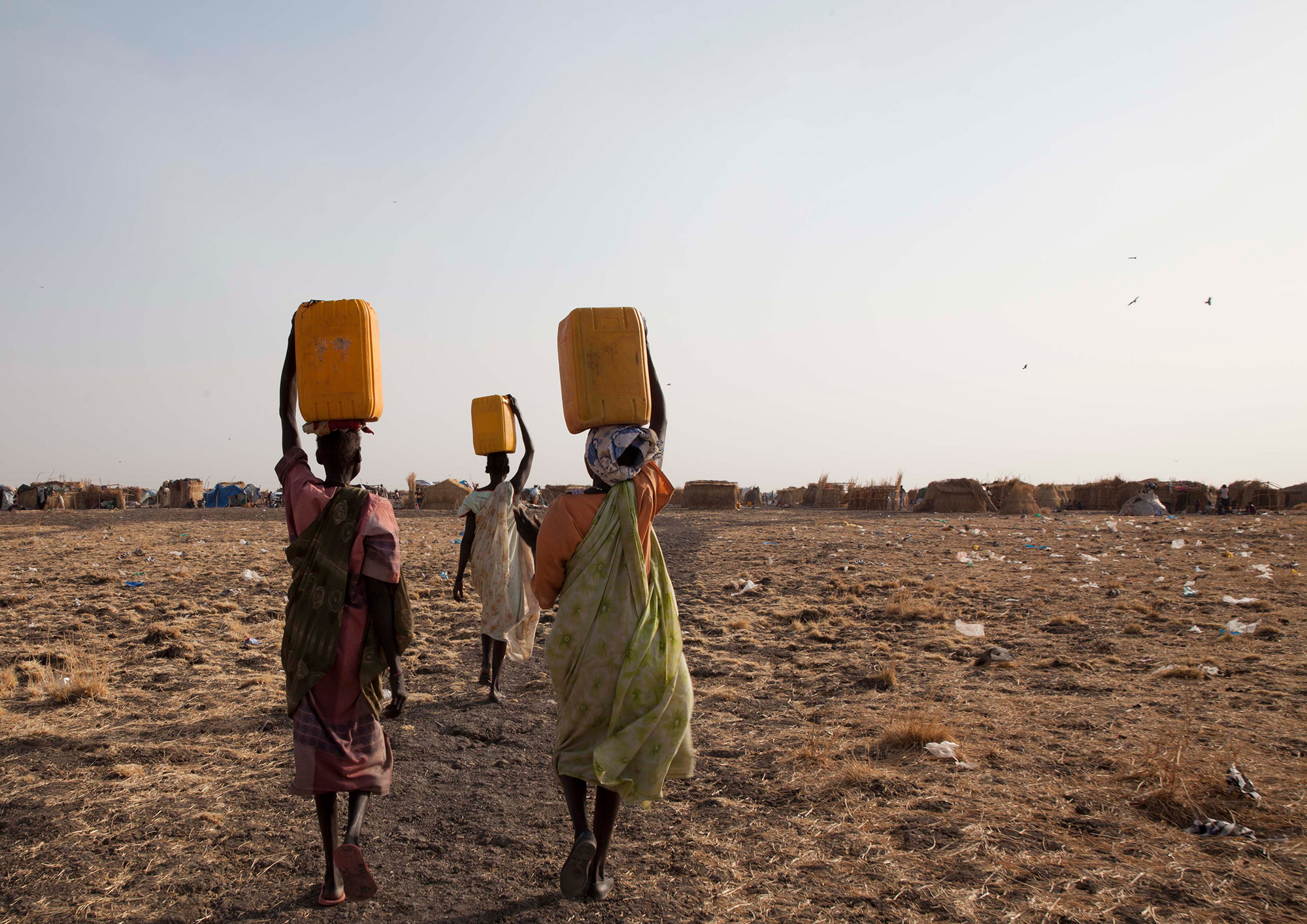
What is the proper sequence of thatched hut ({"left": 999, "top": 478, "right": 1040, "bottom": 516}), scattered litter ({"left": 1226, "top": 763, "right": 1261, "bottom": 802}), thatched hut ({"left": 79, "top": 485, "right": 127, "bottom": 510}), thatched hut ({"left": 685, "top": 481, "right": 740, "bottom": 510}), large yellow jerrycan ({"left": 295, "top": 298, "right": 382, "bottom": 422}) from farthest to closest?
1. thatched hut ({"left": 685, "top": 481, "right": 740, "bottom": 510})
2. thatched hut ({"left": 79, "top": 485, "right": 127, "bottom": 510})
3. thatched hut ({"left": 999, "top": 478, "right": 1040, "bottom": 516})
4. scattered litter ({"left": 1226, "top": 763, "right": 1261, "bottom": 802})
5. large yellow jerrycan ({"left": 295, "top": 298, "right": 382, "bottom": 422})

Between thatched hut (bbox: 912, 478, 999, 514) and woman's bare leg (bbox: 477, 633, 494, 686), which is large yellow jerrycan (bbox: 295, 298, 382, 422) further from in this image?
thatched hut (bbox: 912, 478, 999, 514)

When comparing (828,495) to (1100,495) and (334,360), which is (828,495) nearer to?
(1100,495)

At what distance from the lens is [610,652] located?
2650mm

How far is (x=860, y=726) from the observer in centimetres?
443

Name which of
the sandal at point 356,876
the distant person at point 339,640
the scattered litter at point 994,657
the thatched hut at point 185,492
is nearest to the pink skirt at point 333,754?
the distant person at point 339,640

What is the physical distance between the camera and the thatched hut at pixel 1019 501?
27.7m

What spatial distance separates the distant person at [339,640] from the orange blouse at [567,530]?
495mm

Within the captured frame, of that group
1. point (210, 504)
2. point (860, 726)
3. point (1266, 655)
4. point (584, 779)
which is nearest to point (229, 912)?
point (584, 779)

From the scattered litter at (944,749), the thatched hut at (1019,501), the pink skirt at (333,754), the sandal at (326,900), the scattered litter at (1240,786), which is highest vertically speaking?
the thatched hut at (1019,501)

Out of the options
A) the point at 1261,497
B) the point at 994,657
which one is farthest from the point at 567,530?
the point at 1261,497

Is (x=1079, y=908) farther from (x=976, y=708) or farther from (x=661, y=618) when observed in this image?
(x=976, y=708)

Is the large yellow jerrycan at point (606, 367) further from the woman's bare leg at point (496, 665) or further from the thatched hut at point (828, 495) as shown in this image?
the thatched hut at point (828, 495)

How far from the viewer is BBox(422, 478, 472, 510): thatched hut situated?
32.4m

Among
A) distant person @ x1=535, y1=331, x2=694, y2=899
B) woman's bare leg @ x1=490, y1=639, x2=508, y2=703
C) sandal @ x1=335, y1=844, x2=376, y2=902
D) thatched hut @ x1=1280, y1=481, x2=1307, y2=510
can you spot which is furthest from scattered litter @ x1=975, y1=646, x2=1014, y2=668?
thatched hut @ x1=1280, y1=481, x2=1307, y2=510
